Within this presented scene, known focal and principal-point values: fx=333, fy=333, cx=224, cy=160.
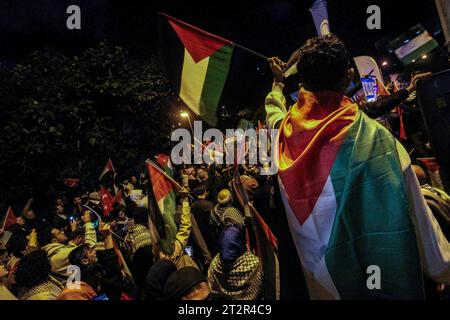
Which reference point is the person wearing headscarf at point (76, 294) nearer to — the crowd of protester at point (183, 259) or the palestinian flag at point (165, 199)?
the crowd of protester at point (183, 259)

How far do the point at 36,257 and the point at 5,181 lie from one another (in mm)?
12022

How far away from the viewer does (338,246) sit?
5.67ft

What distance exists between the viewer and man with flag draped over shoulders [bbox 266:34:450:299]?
1.65 m

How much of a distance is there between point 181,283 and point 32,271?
2.05 m

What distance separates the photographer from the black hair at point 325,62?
1942 millimetres

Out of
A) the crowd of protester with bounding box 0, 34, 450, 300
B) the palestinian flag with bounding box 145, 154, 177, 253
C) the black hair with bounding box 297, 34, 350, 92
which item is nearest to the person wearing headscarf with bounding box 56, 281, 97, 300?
the crowd of protester with bounding box 0, 34, 450, 300

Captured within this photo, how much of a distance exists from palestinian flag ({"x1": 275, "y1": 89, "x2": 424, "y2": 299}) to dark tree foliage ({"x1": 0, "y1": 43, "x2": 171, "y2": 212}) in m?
13.5

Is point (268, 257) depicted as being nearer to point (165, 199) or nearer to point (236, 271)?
point (236, 271)

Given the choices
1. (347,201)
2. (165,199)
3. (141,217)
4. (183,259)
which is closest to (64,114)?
(141,217)

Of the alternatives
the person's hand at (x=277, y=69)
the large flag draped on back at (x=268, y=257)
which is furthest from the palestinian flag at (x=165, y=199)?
the person's hand at (x=277, y=69)

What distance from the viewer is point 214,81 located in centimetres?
307
